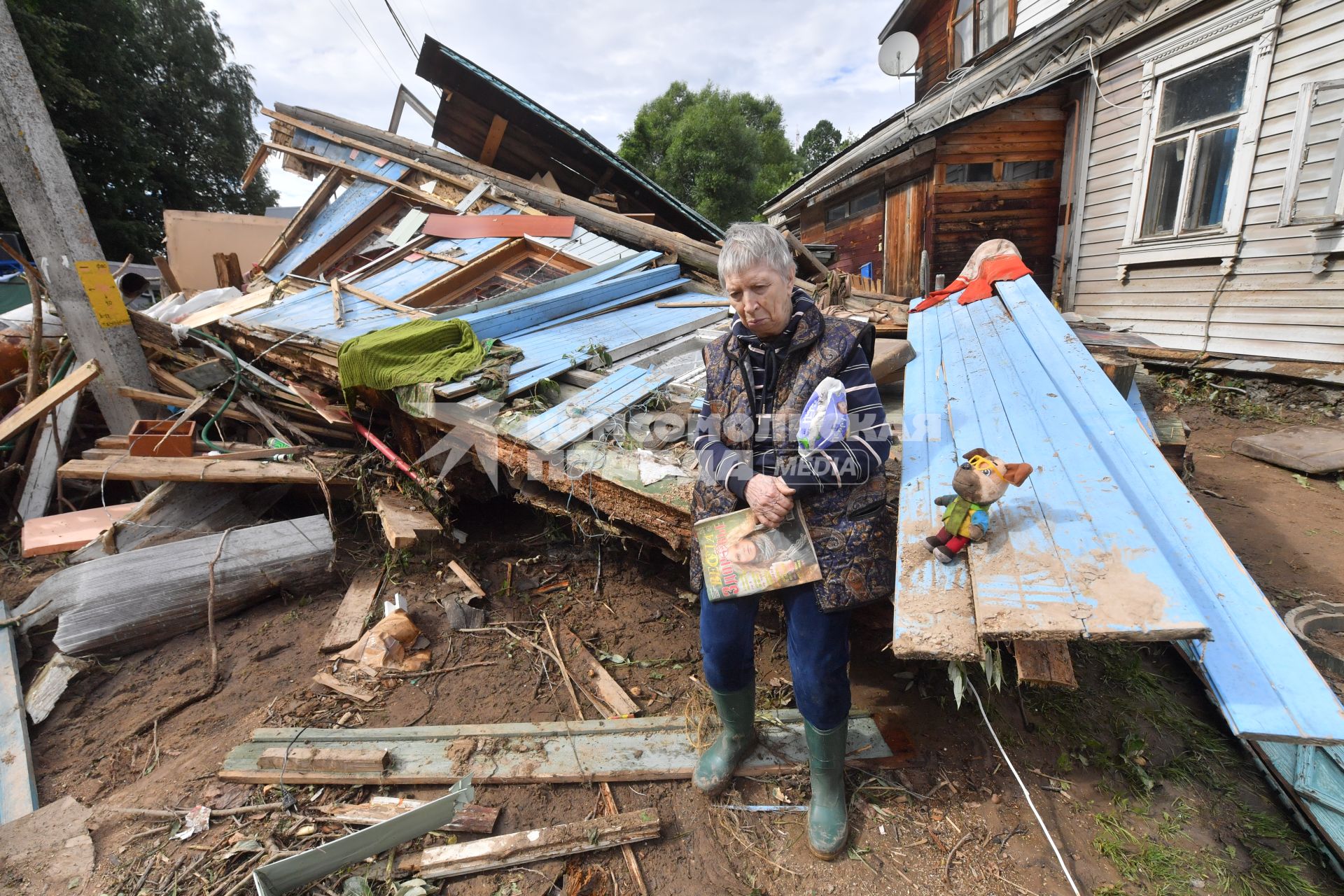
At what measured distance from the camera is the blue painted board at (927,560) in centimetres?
166

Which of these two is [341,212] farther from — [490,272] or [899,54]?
[899,54]

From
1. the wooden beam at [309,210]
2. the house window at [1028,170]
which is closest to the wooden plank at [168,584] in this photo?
the wooden beam at [309,210]

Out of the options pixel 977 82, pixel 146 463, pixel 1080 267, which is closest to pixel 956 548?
pixel 146 463

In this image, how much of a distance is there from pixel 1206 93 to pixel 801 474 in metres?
8.13

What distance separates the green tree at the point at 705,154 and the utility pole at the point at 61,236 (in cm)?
A: 2520

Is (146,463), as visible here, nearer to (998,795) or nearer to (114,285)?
(114,285)

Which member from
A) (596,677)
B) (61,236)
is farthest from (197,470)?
(596,677)

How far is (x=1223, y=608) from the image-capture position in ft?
5.68

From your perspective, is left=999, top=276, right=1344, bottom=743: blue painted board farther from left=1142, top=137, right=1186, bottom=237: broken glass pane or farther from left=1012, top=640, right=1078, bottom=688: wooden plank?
left=1142, top=137, right=1186, bottom=237: broken glass pane

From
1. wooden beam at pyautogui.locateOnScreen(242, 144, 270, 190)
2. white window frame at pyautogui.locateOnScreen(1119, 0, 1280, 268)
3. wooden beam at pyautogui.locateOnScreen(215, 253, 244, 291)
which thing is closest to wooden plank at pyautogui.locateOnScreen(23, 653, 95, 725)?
wooden beam at pyautogui.locateOnScreen(215, 253, 244, 291)

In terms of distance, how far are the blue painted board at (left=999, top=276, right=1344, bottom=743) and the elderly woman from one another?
2.88 ft

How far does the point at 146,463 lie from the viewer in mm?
4059

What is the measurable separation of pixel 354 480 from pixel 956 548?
4131mm

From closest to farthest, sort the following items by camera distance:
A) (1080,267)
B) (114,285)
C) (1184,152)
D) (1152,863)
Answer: (1152,863)
(114,285)
(1184,152)
(1080,267)
